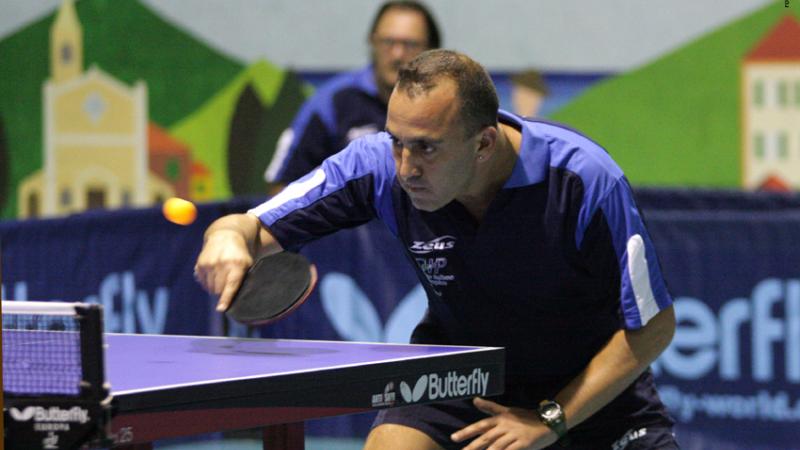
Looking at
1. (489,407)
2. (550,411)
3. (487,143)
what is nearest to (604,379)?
(550,411)

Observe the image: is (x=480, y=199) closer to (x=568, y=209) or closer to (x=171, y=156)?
(x=568, y=209)

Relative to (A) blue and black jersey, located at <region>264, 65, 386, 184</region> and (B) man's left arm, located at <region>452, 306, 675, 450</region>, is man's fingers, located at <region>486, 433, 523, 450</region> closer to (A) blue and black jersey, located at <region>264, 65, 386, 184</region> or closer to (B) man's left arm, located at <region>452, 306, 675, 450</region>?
(B) man's left arm, located at <region>452, 306, 675, 450</region>

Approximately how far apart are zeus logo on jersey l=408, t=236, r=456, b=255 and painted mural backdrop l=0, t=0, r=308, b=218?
5.77 m

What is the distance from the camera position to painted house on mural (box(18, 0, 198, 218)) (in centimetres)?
934

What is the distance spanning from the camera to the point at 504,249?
11.2 feet

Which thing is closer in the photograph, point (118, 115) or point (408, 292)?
point (408, 292)

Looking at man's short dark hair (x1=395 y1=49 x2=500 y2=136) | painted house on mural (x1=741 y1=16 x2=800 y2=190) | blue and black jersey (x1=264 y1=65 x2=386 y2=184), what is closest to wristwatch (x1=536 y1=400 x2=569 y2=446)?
man's short dark hair (x1=395 y1=49 x2=500 y2=136)

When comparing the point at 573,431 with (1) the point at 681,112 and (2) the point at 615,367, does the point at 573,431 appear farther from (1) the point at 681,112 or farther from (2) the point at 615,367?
(1) the point at 681,112

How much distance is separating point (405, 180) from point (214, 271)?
0.46 metres

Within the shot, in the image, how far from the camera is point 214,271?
3059mm

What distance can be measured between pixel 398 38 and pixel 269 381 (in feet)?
11.7

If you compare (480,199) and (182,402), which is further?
(480,199)

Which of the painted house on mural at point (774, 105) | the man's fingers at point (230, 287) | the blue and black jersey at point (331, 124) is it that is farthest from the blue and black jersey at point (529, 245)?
the painted house on mural at point (774, 105)

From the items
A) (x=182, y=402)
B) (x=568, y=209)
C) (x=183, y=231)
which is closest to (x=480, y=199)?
(x=568, y=209)
